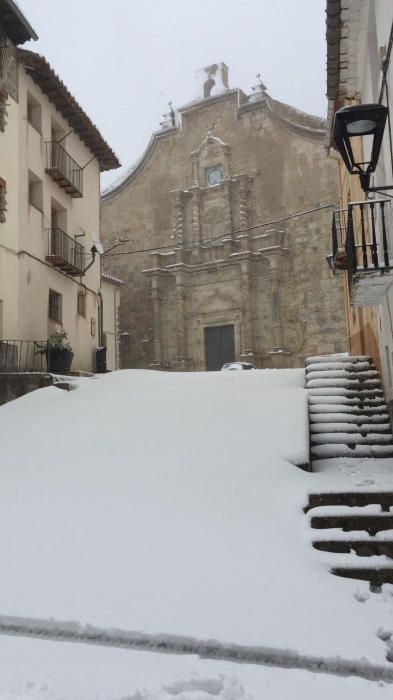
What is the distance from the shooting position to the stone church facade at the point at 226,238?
71.8 ft

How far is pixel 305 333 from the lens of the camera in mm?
21453

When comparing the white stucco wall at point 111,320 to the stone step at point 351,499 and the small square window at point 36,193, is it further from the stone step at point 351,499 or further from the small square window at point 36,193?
the stone step at point 351,499

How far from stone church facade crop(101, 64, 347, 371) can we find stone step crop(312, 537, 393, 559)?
1622 centimetres

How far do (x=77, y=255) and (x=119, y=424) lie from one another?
8.17 metres

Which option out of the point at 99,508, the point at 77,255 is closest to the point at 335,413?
the point at 99,508

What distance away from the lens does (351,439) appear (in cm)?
764

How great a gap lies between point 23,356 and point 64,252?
3.34m

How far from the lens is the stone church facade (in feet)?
71.8

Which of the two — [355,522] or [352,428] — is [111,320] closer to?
[352,428]

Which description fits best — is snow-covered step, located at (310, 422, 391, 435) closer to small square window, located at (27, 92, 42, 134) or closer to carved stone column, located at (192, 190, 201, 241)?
small square window, located at (27, 92, 42, 134)

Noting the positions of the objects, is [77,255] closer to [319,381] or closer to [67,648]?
[319,381]

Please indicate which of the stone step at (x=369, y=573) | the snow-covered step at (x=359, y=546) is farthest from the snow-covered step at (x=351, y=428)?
the stone step at (x=369, y=573)

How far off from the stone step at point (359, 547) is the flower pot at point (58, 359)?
9069 millimetres

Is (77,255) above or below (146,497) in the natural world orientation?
above
